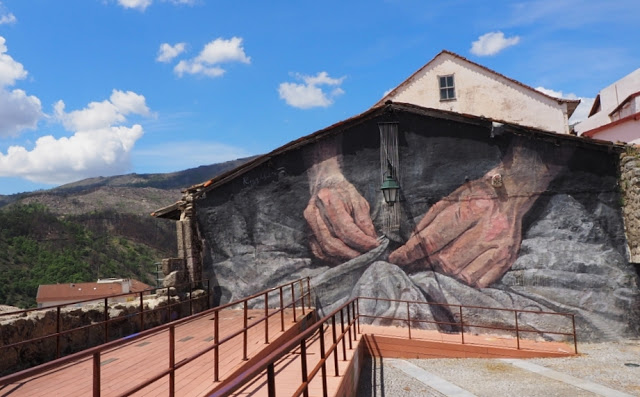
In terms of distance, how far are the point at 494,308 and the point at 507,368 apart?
193cm

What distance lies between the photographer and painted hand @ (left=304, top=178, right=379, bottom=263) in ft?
37.6

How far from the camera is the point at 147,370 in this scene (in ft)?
19.6

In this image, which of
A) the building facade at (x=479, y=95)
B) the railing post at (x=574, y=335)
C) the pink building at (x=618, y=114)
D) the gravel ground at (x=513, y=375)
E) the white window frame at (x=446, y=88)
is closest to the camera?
the gravel ground at (x=513, y=375)

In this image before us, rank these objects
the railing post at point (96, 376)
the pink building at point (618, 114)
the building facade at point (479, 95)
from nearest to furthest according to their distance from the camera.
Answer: the railing post at point (96, 376) < the pink building at point (618, 114) < the building facade at point (479, 95)

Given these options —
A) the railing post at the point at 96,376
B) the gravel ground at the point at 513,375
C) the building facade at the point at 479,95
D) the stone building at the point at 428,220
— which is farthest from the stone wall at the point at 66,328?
the building facade at the point at 479,95

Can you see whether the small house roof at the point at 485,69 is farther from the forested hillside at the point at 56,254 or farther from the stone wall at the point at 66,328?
the forested hillside at the point at 56,254

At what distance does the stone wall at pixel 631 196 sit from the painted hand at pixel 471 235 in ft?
6.82

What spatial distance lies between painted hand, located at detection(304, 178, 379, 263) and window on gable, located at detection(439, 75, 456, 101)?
9247mm

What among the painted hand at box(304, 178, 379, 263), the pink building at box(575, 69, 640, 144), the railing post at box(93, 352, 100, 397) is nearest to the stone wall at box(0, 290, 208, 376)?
the railing post at box(93, 352, 100, 397)

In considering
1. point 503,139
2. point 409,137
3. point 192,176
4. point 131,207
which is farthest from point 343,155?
point 192,176

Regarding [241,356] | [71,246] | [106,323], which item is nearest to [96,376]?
[241,356]

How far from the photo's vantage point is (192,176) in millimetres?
142625

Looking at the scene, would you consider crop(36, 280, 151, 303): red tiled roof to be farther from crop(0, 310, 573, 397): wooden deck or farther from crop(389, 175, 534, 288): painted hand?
crop(389, 175, 534, 288): painted hand

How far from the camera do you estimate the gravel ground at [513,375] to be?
7.34 metres
